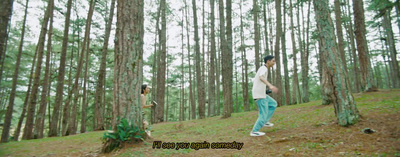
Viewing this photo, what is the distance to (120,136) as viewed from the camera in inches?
163

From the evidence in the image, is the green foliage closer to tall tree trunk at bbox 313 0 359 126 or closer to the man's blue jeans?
the man's blue jeans

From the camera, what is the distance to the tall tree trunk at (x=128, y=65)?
4441 mm

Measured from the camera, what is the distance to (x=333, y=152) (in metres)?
2.94

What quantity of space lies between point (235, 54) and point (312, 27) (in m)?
9.62

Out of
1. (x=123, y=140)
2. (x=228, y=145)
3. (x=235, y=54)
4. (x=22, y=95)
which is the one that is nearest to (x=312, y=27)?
(x=235, y=54)

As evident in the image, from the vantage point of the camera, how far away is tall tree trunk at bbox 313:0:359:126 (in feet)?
13.5

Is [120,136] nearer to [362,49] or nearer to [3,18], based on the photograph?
[3,18]

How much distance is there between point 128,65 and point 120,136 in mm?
1578

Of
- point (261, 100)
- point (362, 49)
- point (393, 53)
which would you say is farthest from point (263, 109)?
point (393, 53)

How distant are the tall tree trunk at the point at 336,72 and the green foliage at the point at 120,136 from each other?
431cm

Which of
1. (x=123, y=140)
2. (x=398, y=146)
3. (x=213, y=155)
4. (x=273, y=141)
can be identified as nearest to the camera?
(x=398, y=146)

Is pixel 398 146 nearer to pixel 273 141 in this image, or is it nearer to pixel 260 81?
pixel 273 141

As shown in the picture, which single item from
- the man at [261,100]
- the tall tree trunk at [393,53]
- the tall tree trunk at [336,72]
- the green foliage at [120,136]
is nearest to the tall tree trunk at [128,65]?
the green foliage at [120,136]

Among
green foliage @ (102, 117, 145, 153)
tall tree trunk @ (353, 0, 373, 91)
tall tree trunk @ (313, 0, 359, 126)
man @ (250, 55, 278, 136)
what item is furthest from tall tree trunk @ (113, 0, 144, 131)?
tall tree trunk @ (353, 0, 373, 91)
